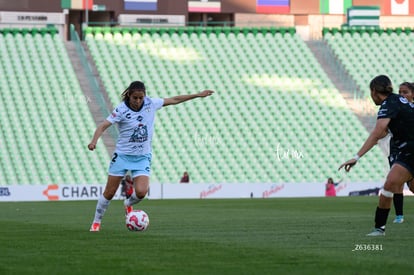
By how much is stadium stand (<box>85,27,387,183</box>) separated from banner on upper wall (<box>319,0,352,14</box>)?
547 centimetres

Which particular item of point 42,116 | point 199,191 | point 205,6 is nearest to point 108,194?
point 199,191

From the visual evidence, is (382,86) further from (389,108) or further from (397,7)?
(397,7)

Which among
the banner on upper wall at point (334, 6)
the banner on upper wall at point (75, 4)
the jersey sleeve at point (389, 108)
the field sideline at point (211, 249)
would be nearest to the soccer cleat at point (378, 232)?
the field sideline at point (211, 249)

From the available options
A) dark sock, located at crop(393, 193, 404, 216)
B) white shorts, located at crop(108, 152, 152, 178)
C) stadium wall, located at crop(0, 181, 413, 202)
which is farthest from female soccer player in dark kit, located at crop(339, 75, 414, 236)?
stadium wall, located at crop(0, 181, 413, 202)

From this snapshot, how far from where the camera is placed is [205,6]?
2221 inches

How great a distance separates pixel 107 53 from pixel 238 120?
7399mm

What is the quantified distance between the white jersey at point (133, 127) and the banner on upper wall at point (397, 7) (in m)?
45.3

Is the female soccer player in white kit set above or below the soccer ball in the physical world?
above

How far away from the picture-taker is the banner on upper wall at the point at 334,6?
5865 centimetres

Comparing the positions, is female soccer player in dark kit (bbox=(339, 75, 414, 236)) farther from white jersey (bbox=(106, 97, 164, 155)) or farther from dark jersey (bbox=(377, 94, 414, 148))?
white jersey (bbox=(106, 97, 164, 155))

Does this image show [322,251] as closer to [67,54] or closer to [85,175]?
[85,175]

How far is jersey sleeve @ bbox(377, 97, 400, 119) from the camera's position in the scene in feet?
44.8

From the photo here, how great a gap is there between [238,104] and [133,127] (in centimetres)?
3189

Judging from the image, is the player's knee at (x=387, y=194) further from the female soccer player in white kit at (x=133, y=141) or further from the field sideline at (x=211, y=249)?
the female soccer player in white kit at (x=133, y=141)
